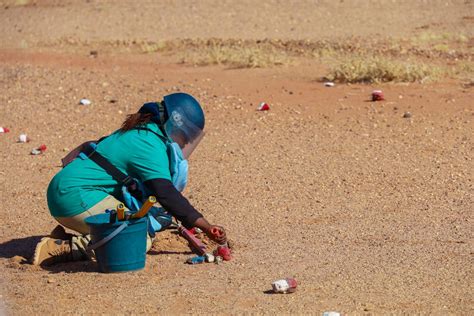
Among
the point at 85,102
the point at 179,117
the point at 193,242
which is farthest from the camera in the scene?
the point at 85,102

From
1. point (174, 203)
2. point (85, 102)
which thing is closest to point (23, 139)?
point (85, 102)

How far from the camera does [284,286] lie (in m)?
5.74

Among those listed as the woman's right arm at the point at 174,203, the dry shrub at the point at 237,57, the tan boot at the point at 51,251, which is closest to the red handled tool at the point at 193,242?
the woman's right arm at the point at 174,203

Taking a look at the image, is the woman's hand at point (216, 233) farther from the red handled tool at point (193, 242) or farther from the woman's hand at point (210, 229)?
the red handled tool at point (193, 242)

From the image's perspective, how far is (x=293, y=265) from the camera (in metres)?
6.36

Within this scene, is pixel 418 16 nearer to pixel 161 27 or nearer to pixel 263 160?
pixel 161 27

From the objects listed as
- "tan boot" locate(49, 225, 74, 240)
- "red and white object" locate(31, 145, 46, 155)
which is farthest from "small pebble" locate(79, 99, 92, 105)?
"tan boot" locate(49, 225, 74, 240)

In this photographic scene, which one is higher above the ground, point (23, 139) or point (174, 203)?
point (174, 203)

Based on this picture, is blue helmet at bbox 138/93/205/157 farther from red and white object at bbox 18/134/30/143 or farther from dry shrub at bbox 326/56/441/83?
dry shrub at bbox 326/56/441/83

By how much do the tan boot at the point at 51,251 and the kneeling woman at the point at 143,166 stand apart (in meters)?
0.17

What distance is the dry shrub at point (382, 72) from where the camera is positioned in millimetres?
12180

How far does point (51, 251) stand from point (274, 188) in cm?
243

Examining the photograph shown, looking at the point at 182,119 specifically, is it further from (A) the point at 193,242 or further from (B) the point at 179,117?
(A) the point at 193,242

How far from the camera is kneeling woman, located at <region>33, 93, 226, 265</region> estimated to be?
6172 mm
